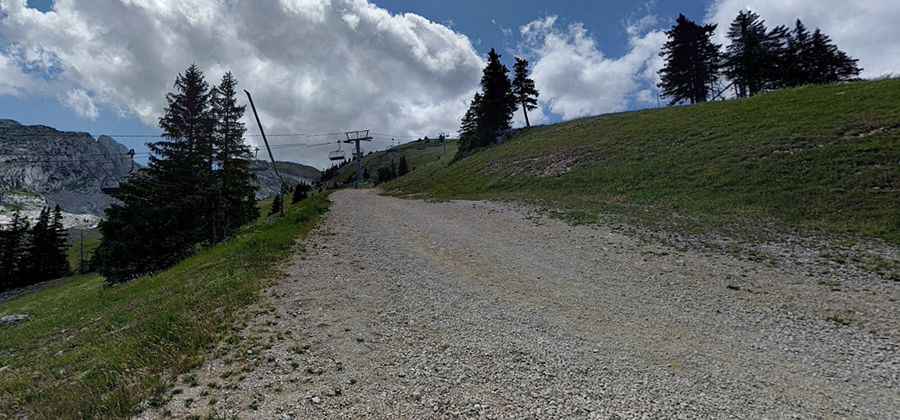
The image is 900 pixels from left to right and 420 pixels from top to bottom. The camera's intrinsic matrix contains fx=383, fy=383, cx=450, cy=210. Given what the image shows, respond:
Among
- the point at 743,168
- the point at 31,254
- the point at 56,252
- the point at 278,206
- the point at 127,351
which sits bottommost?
the point at 56,252

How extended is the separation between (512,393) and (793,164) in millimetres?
20976

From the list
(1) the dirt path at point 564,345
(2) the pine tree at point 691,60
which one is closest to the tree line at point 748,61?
(2) the pine tree at point 691,60

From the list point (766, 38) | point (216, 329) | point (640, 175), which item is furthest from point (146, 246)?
point (766, 38)

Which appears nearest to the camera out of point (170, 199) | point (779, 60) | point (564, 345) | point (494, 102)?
point (564, 345)

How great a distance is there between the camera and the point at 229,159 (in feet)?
103

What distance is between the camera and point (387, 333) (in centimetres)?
634

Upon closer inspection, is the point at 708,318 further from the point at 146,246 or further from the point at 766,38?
the point at 766,38

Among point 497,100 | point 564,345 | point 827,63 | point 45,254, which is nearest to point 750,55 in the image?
point 827,63

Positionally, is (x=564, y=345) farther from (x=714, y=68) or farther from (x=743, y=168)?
(x=714, y=68)

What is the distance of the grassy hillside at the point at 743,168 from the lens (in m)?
13.9

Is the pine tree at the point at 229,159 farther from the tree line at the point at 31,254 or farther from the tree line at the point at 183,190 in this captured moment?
the tree line at the point at 31,254

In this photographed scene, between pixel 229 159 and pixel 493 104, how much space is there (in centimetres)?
3892

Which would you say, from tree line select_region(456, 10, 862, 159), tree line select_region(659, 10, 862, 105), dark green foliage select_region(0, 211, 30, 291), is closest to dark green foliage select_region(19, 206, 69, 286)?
dark green foliage select_region(0, 211, 30, 291)

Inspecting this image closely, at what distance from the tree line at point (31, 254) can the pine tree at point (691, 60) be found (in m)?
106
